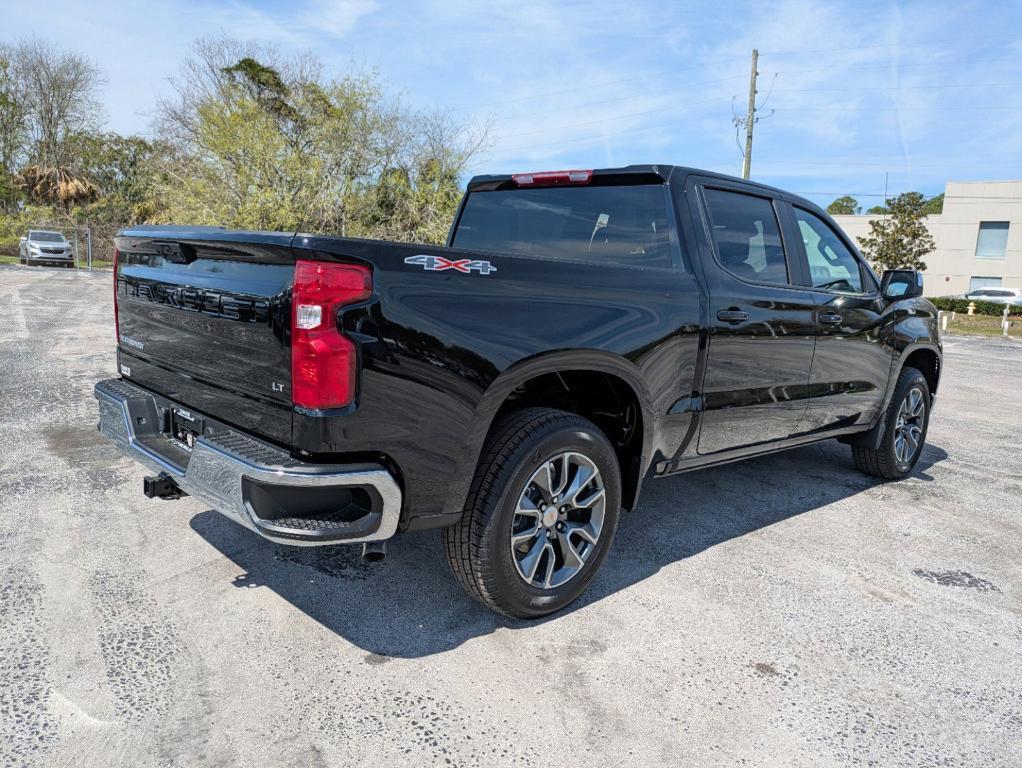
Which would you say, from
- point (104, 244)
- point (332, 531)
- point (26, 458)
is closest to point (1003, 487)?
point (332, 531)

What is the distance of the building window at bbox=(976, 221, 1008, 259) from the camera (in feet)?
148

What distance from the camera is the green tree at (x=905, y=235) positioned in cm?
3881

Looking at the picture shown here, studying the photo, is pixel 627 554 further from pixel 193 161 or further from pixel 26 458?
pixel 193 161

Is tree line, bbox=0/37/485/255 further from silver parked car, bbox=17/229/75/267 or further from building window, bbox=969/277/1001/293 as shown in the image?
building window, bbox=969/277/1001/293

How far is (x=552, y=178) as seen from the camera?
13.3ft

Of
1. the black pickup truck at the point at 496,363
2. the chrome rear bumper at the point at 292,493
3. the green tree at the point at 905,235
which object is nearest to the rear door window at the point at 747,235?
the black pickup truck at the point at 496,363

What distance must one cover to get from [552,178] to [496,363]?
1.71 meters

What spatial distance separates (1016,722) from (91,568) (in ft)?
12.1

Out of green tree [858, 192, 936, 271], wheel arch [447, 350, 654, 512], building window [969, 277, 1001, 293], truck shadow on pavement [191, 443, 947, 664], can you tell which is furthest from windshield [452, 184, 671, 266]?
building window [969, 277, 1001, 293]

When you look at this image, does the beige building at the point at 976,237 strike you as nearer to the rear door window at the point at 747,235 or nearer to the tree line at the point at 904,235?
the tree line at the point at 904,235

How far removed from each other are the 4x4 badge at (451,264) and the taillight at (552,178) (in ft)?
4.80

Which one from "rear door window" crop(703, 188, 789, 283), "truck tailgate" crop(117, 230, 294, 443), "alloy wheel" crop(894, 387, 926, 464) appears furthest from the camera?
"alloy wheel" crop(894, 387, 926, 464)

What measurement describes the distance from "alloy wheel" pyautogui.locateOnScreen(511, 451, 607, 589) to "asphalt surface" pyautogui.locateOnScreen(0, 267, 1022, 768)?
24cm

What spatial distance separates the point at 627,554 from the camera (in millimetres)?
3863
